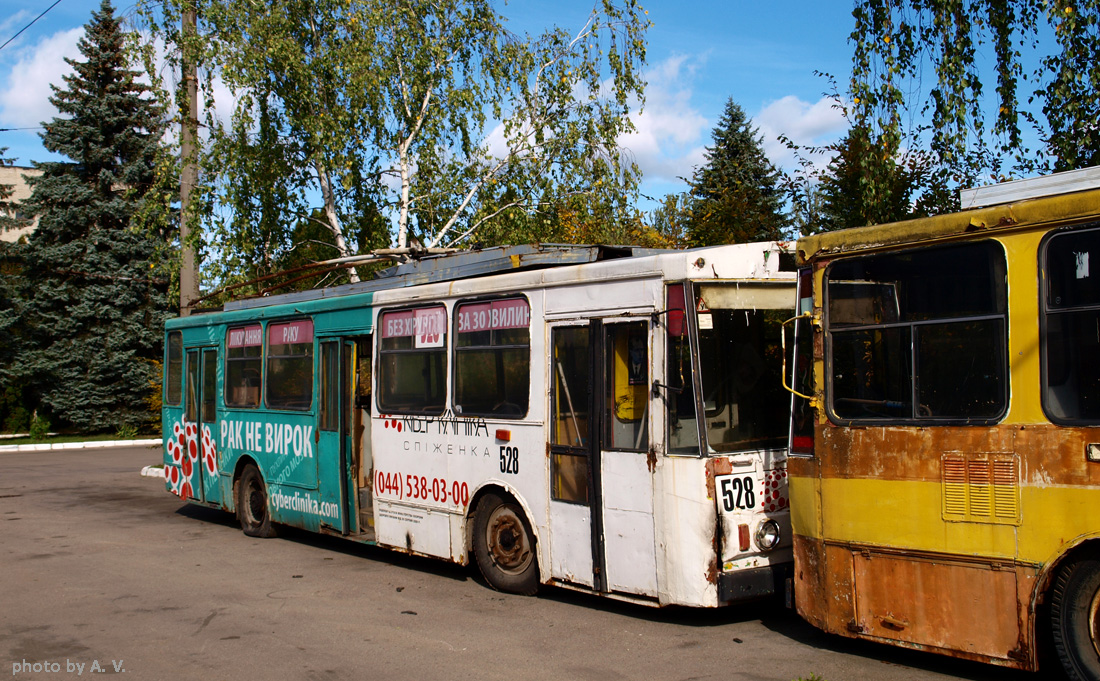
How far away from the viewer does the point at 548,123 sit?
22.0m

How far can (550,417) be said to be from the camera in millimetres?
8125

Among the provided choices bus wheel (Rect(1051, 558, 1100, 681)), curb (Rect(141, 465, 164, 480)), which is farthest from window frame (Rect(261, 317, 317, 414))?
curb (Rect(141, 465, 164, 480))

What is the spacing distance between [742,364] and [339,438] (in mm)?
Answer: 5233

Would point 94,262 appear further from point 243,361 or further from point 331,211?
point 243,361

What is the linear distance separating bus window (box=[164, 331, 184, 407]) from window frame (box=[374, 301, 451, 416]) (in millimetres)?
5432

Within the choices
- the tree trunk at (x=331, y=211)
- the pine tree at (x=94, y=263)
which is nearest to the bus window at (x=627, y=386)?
the tree trunk at (x=331, y=211)

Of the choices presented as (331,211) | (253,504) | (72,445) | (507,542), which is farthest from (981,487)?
(72,445)

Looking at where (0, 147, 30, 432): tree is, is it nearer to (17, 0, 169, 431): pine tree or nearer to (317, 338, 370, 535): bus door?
(17, 0, 169, 431): pine tree

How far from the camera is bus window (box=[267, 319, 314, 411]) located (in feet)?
37.6

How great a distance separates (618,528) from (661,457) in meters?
0.73

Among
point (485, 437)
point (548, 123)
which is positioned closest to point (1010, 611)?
point (485, 437)

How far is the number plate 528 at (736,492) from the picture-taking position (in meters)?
6.87

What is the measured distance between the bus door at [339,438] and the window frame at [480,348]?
1.93 meters

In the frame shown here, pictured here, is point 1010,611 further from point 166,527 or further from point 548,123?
point 548,123
